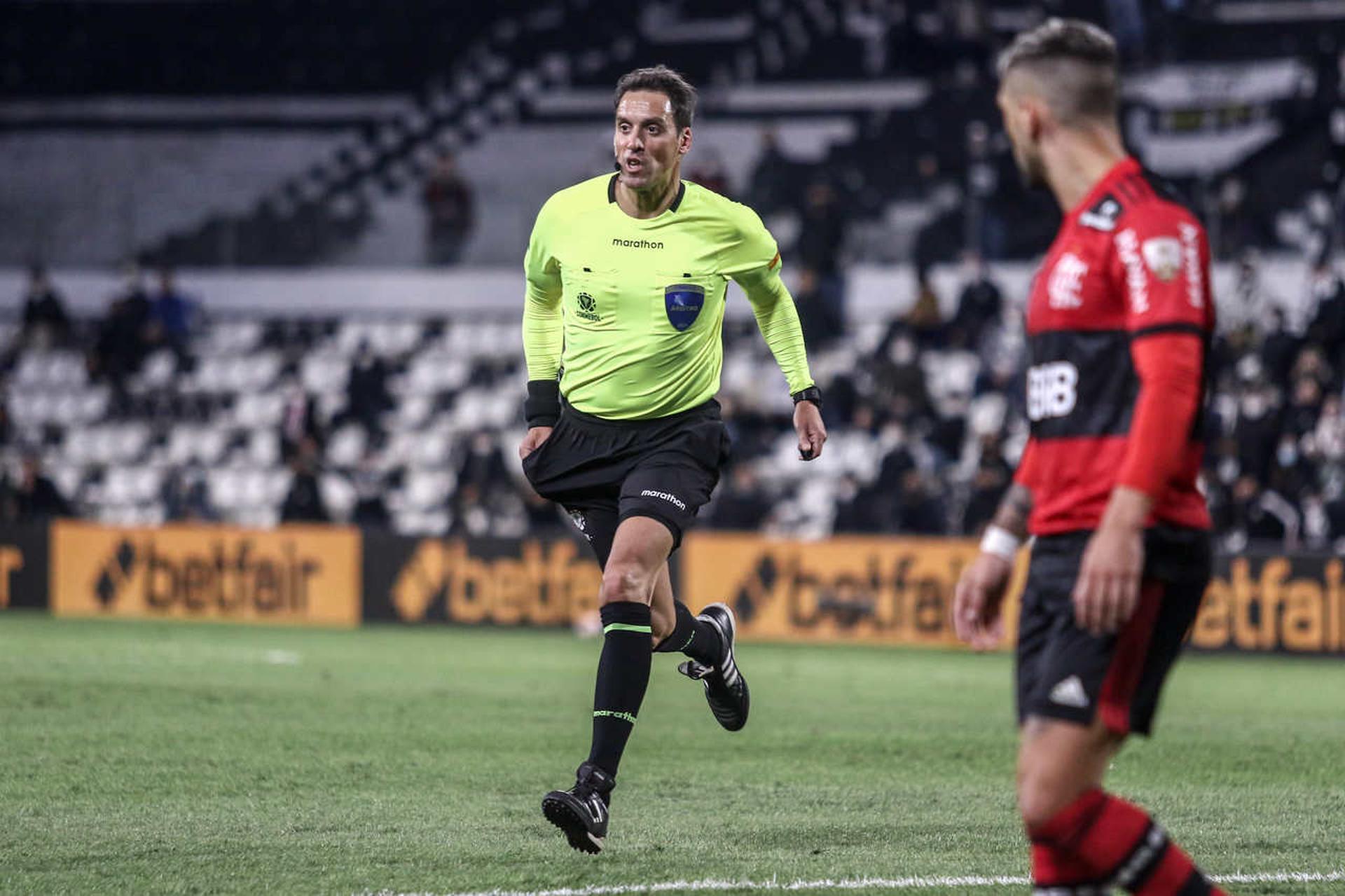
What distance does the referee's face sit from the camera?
670cm

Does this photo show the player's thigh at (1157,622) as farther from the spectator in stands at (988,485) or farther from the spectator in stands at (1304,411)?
the spectator in stands at (1304,411)

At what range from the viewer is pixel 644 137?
264 inches

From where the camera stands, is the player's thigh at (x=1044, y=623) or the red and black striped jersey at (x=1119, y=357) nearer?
the red and black striped jersey at (x=1119, y=357)

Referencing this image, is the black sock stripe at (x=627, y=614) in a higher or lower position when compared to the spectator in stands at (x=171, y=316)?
lower

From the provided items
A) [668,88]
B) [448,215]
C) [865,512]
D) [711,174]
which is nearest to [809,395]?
[668,88]

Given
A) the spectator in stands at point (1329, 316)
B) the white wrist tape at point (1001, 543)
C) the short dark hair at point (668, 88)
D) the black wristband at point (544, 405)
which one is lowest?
the white wrist tape at point (1001, 543)

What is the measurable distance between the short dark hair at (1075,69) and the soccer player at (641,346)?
8.54ft

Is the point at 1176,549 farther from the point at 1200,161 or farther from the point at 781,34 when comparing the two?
the point at 781,34

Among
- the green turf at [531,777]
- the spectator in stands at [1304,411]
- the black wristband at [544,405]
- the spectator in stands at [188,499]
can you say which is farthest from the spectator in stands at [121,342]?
the black wristband at [544,405]

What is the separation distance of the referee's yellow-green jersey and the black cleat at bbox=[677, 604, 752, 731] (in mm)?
1108

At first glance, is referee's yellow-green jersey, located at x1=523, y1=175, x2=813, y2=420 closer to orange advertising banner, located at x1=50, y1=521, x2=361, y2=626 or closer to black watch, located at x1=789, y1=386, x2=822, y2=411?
black watch, located at x1=789, y1=386, x2=822, y2=411

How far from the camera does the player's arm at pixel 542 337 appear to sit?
711 centimetres

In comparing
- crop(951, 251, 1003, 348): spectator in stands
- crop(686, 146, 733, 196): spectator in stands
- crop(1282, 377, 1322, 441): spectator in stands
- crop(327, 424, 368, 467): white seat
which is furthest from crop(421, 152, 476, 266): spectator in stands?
crop(1282, 377, 1322, 441): spectator in stands

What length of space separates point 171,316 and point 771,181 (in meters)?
8.11
